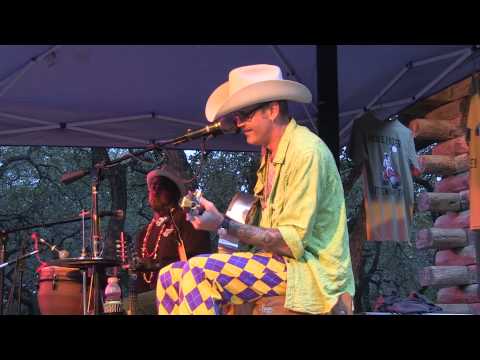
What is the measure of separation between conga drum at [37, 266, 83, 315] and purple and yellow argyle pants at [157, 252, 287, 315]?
217 centimetres

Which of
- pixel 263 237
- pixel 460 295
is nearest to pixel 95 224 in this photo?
pixel 263 237

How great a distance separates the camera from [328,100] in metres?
5.31

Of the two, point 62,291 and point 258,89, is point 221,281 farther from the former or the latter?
point 62,291

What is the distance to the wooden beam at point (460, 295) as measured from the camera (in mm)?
8258

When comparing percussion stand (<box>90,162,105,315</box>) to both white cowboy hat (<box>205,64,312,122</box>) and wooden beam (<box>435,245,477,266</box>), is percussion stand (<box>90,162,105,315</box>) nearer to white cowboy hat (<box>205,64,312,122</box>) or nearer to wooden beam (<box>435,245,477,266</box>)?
white cowboy hat (<box>205,64,312,122</box>)

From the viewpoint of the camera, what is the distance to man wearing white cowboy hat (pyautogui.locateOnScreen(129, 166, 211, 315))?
5.64 metres

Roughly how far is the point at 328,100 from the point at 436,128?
10.7 feet

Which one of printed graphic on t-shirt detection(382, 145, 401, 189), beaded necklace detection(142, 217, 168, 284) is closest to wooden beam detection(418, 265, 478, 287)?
printed graphic on t-shirt detection(382, 145, 401, 189)
